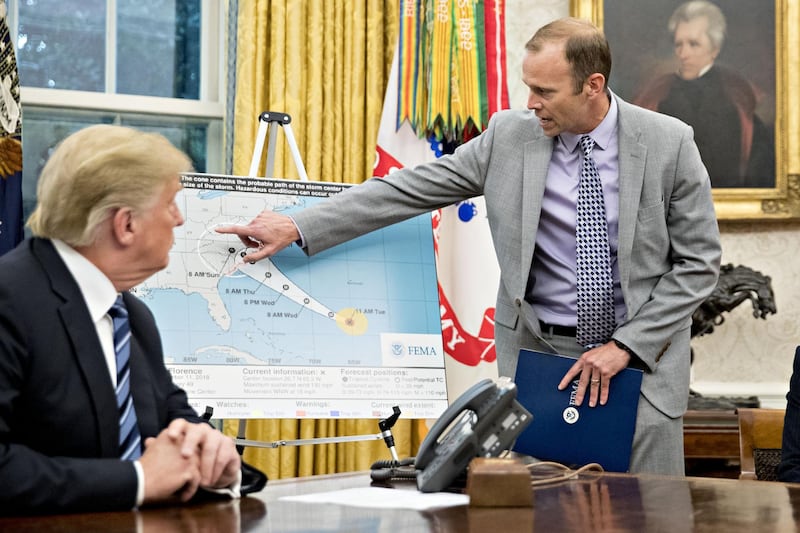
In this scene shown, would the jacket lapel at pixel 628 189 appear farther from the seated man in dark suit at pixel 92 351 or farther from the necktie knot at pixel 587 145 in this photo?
the seated man in dark suit at pixel 92 351

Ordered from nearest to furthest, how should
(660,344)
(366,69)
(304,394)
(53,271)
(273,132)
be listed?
(53,271) < (660,344) < (304,394) < (273,132) < (366,69)

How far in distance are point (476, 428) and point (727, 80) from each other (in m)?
3.33

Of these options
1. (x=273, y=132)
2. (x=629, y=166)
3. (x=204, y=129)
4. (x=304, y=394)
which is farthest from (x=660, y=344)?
(x=204, y=129)

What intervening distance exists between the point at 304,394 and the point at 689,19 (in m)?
2.64

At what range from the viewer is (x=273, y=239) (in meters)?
2.99

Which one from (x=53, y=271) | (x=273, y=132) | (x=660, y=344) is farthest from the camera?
(x=273, y=132)

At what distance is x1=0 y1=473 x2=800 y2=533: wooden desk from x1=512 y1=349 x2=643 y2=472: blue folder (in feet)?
2.87

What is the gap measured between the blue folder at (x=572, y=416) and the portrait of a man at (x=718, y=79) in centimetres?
210

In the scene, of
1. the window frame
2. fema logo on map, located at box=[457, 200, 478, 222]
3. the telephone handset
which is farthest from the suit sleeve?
the window frame

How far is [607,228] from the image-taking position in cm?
288

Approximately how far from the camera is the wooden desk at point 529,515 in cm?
146

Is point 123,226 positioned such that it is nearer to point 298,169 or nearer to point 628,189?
point 628,189

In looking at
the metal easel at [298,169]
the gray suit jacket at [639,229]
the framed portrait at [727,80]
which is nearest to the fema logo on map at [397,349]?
the metal easel at [298,169]

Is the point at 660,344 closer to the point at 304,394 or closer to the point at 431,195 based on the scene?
the point at 431,195
